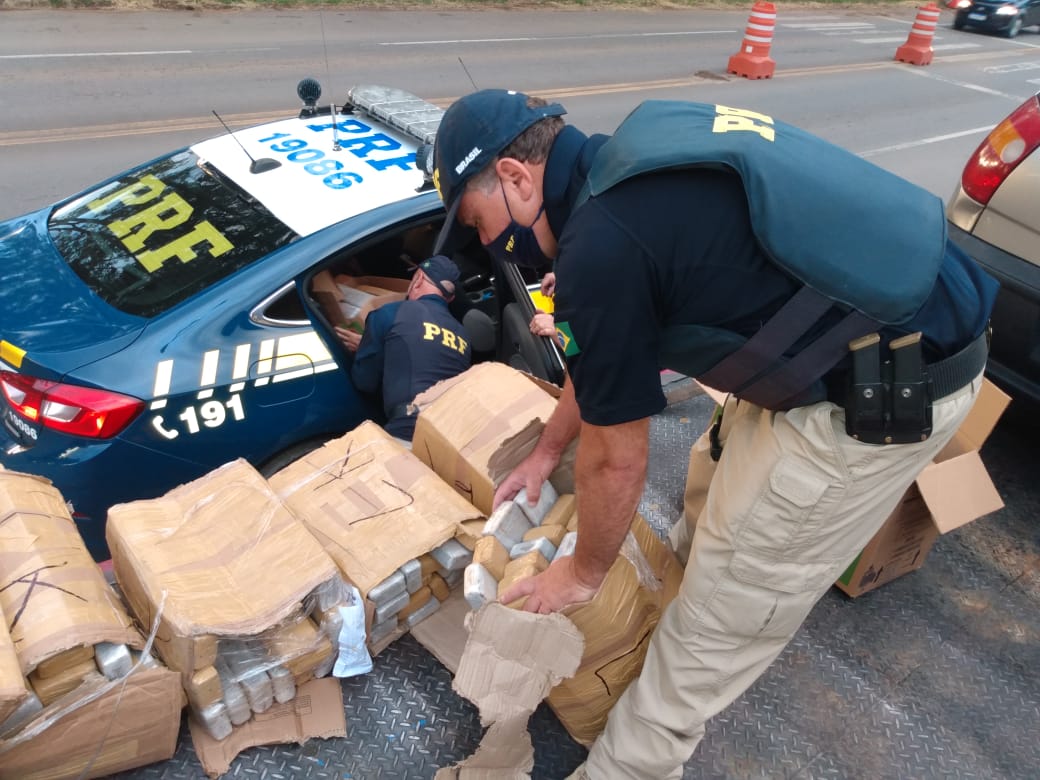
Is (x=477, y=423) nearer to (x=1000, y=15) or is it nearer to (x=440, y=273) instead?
(x=440, y=273)

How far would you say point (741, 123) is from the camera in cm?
163

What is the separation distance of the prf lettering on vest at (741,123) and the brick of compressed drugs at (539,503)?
111 centimetres

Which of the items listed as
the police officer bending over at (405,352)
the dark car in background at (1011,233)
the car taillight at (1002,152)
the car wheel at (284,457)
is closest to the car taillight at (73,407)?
the car wheel at (284,457)

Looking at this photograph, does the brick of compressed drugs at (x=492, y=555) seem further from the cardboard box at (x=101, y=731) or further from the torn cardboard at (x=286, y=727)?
the cardboard box at (x=101, y=731)

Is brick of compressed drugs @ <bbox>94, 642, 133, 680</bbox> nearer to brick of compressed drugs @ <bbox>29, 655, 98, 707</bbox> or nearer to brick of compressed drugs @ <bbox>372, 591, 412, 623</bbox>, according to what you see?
brick of compressed drugs @ <bbox>29, 655, 98, 707</bbox>

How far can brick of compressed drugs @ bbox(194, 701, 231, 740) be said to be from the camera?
1928 millimetres

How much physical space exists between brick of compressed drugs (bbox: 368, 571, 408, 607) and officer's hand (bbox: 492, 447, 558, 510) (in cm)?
33

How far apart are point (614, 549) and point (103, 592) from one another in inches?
51.0

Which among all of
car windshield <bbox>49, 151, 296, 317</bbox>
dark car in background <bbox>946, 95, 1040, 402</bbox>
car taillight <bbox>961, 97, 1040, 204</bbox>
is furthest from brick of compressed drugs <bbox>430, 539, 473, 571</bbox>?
car taillight <bbox>961, 97, 1040, 204</bbox>

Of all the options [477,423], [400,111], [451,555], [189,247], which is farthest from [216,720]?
[400,111]

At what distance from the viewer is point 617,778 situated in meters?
1.98

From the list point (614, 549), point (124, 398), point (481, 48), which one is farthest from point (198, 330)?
point (481, 48)

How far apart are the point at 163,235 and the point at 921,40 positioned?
16606 millimetres

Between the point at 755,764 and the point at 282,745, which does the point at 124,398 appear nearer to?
the point at 282,745
